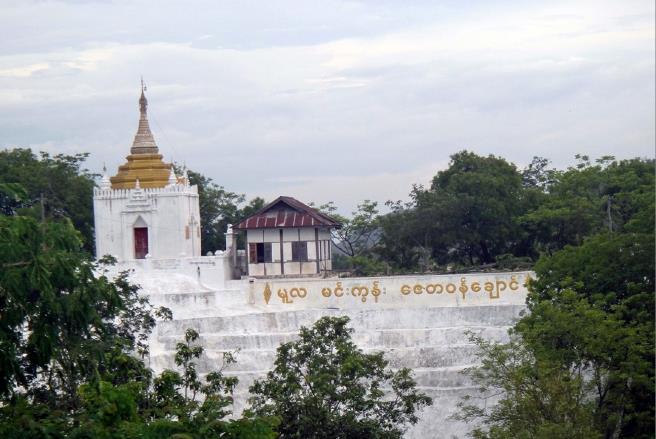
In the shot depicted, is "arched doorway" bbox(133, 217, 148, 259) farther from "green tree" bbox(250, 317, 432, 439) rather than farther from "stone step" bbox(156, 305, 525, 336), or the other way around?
"green tree" bbox(250, 317, 432, 439)

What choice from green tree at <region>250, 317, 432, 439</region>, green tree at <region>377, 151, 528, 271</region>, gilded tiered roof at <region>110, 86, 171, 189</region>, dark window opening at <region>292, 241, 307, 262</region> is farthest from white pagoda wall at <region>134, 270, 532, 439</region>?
green tree at <region>377, 151, 528, 271</region>

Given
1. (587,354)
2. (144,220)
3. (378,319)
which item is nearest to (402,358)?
(378,319)

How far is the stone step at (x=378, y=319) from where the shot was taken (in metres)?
45.0

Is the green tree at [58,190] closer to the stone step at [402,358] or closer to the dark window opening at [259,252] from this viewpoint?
the dark window opening at [259,252]

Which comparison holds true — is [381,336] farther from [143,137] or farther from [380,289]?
[143,137]

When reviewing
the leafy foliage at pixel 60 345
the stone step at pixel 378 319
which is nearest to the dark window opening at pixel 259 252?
the stone step at pixel 378 319

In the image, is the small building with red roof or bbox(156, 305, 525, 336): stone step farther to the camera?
the small building with red roof

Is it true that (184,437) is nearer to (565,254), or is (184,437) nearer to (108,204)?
(565,254)

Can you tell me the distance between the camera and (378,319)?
4606cm

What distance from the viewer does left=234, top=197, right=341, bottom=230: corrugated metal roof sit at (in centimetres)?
5209

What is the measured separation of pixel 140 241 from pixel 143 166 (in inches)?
97.3

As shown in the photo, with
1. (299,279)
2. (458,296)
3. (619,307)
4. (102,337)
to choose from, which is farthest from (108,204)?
(102,337)

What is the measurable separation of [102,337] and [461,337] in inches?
733

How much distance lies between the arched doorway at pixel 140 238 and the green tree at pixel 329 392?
53.6ft
